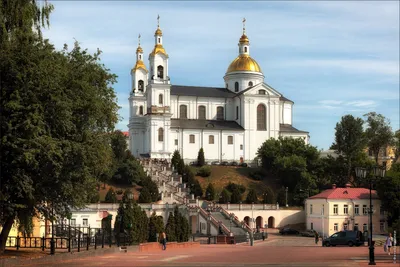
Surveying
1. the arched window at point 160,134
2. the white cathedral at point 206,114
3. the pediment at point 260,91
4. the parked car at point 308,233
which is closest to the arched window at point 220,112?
the white cathedral at point 206,114

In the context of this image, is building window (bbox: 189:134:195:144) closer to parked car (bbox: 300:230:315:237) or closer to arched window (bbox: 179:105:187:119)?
arched window (bbox: 179:105:187:119)

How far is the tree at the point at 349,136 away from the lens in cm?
9869

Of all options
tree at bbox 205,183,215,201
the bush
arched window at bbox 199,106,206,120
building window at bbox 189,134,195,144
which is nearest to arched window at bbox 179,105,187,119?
arched window at bbox 199,106,206,120

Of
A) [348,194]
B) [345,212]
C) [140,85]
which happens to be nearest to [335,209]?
[345,212]

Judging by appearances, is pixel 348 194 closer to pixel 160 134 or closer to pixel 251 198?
pixel 251 198

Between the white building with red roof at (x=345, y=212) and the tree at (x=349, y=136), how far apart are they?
19.9m

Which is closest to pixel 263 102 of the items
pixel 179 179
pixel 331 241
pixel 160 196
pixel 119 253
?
pixel 179 179

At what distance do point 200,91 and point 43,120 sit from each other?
87.6 meters

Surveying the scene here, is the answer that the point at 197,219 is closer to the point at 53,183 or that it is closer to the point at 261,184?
the point at 261,184

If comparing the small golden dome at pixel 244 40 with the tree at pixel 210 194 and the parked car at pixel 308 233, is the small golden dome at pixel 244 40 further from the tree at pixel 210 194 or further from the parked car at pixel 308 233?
the parked car at pixel 308 233

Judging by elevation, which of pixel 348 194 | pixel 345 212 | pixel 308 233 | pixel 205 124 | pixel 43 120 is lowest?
pixel 308 233

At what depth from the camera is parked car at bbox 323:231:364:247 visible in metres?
49.7

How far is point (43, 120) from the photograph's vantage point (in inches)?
1101

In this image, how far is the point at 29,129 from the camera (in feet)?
87.8
